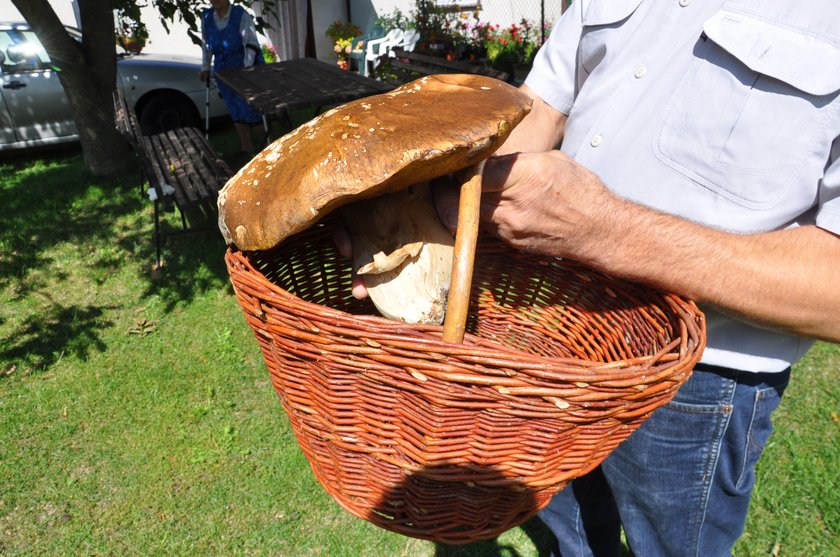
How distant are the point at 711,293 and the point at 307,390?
698mm

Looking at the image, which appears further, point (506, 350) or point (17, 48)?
point (17, 48)

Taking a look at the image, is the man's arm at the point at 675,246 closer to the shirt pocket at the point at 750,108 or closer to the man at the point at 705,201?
the man at the point at 705,201

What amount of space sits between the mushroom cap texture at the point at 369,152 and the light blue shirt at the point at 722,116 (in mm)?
332

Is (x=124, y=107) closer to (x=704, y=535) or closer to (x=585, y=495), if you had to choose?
(x=585, y=495)

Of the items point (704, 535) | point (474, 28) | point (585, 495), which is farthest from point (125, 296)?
point (474, 28)

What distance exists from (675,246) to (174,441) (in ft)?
8.86

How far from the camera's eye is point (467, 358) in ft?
2.54

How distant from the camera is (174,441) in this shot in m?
2.95

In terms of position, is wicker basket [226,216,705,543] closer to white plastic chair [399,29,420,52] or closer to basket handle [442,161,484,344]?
basket handle [442,161,484,344]

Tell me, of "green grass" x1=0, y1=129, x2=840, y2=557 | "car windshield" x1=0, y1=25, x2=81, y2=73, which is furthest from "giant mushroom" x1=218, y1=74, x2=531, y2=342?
"car windshield" x1=0, y1=25, x2=81, y2=73

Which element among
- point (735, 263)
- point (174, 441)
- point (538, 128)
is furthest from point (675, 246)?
point (174, 441)

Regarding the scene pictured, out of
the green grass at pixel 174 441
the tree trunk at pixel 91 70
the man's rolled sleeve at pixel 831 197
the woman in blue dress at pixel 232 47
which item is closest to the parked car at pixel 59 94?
the woman in blue dress at pixel 232 47

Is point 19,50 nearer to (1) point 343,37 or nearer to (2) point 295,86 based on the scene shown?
(2) point 295,86

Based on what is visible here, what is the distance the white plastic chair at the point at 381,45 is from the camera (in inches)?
416
